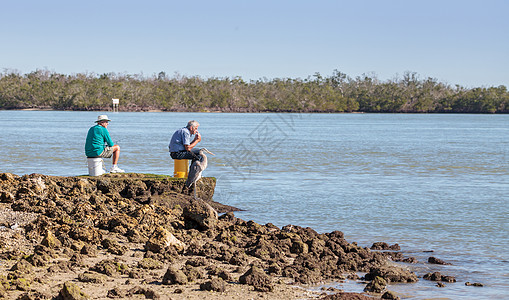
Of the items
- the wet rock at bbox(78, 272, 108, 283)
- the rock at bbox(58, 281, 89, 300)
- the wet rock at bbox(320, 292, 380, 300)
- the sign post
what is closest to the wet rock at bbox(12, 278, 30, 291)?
the rock at bbox(58, 281, 89, 300)

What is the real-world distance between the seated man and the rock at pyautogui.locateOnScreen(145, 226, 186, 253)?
4.20 meters

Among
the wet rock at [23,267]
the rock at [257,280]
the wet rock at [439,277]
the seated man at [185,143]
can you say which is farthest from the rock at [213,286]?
the seated man at [185,143]

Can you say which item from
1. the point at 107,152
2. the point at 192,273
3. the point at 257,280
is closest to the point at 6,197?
the point at 107,152

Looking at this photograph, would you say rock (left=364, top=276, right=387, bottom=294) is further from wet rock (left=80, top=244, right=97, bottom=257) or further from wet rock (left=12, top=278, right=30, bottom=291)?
wet rock (left=12, top=278, right=30, bottom=291)

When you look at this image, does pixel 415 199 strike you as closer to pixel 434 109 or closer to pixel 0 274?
pixel 0 274

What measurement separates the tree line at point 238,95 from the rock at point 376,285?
12861cm

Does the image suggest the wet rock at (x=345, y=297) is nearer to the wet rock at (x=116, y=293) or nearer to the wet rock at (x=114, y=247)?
the wet rock at (x=116, y=293)

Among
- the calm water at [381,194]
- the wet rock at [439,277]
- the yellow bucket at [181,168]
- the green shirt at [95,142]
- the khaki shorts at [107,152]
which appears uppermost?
the green shirt at [95,142]

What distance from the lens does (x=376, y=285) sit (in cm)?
918

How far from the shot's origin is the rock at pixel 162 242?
388 inches

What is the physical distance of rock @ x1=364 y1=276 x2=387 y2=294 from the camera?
9.13 metres

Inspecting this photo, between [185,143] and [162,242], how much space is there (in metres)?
4.70

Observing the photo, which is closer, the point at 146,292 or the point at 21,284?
the point at 21,284

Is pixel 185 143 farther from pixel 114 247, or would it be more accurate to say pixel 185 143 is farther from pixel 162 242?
pixel 114 247
